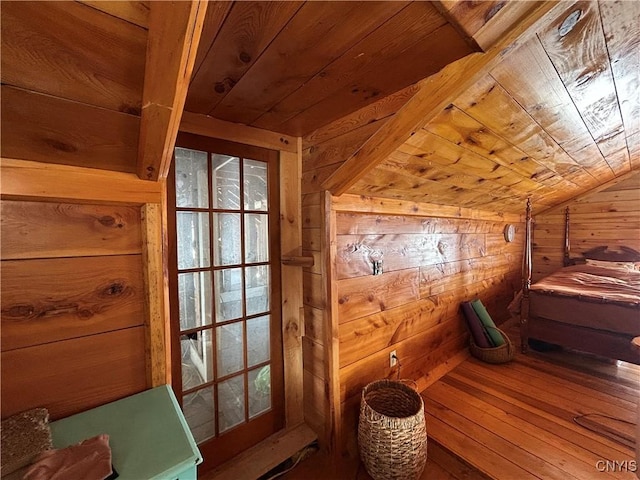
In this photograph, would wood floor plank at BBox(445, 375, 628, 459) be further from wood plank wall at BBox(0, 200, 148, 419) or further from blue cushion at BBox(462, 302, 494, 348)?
wood plank wall at BBox(0, 200, 148, 419)

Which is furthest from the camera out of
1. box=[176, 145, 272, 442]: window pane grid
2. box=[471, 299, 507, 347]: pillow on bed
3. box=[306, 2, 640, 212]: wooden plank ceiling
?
box=[471, 299, 507, 347]: pillow on bed

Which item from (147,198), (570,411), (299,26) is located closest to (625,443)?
(570,411)

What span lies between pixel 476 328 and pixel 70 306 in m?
3.01

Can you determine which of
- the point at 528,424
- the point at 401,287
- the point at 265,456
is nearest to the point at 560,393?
the point at 528,424

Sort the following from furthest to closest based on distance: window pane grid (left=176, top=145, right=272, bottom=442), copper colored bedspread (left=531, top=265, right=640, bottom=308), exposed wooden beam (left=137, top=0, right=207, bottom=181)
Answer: copper colored bedspread (left=531, top=265, right=640, bottom=308) → window pane grid (left=176, top=145, right=272, bottom=442) → exposed wooden beam (left=137, top=0, right=207, bottom=181)

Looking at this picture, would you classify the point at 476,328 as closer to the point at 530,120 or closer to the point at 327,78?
the point at 530,120

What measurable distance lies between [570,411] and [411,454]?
4.61ft

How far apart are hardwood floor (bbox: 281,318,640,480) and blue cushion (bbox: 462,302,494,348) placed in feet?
0.66

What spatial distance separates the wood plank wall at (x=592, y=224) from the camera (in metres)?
3.50

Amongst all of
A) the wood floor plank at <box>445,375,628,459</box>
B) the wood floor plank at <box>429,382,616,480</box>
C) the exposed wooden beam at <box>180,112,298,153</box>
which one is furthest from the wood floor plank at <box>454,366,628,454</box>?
the exposed wooden beam at <box>180,112,298,153</box>

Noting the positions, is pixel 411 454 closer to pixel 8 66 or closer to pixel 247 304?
pixel 247 304

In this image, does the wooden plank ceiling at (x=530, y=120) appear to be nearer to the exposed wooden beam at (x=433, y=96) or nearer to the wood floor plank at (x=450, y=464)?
the exposed wooden beam at (x=433, y=96)

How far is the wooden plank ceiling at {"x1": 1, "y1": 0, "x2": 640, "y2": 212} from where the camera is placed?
22.6 inches

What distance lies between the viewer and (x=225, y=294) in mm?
1461
